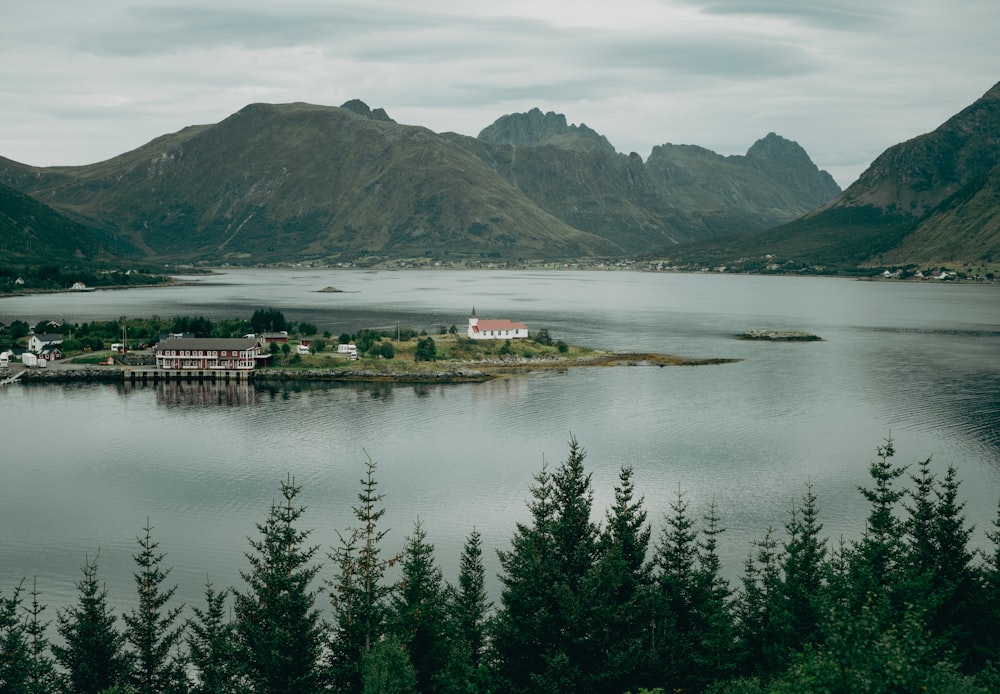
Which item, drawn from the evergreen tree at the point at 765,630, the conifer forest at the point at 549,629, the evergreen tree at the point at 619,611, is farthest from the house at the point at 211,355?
the evergreen tree at the point at 765,630

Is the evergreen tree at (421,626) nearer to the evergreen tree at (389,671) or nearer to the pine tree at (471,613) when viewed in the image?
the pine tree at (471,613)

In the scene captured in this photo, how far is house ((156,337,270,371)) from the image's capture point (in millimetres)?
105188

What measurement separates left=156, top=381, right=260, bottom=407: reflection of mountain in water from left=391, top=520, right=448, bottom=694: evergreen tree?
201ft

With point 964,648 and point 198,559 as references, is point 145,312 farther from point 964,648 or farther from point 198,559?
point 964,648

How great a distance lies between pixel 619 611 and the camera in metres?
28.6

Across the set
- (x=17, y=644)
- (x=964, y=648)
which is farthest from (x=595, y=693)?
(x=17, y=644)

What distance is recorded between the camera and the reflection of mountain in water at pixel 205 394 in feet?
292

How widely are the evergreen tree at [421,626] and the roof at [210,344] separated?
3166 inches

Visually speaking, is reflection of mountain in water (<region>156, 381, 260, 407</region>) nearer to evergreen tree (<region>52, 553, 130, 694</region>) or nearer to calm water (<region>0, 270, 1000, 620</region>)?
calm water (<region>0, 270, 1000, 620</region>)

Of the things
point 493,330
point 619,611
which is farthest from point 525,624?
point 493,330

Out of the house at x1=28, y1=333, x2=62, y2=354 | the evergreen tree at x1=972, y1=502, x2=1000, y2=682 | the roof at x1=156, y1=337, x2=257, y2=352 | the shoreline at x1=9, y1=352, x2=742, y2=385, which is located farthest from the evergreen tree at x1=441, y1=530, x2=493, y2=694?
the house at x1=28, y1=333, x2=62, y2=354

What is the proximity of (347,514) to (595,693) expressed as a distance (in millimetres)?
24983

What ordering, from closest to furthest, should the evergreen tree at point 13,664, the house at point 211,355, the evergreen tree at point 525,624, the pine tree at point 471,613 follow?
the evergreen tree at point 13,664, the evergreen tree at point 525,624, the pine tree at point 471,613, the house at point 211,355

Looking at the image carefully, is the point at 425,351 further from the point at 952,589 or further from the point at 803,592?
the point at 952,589
